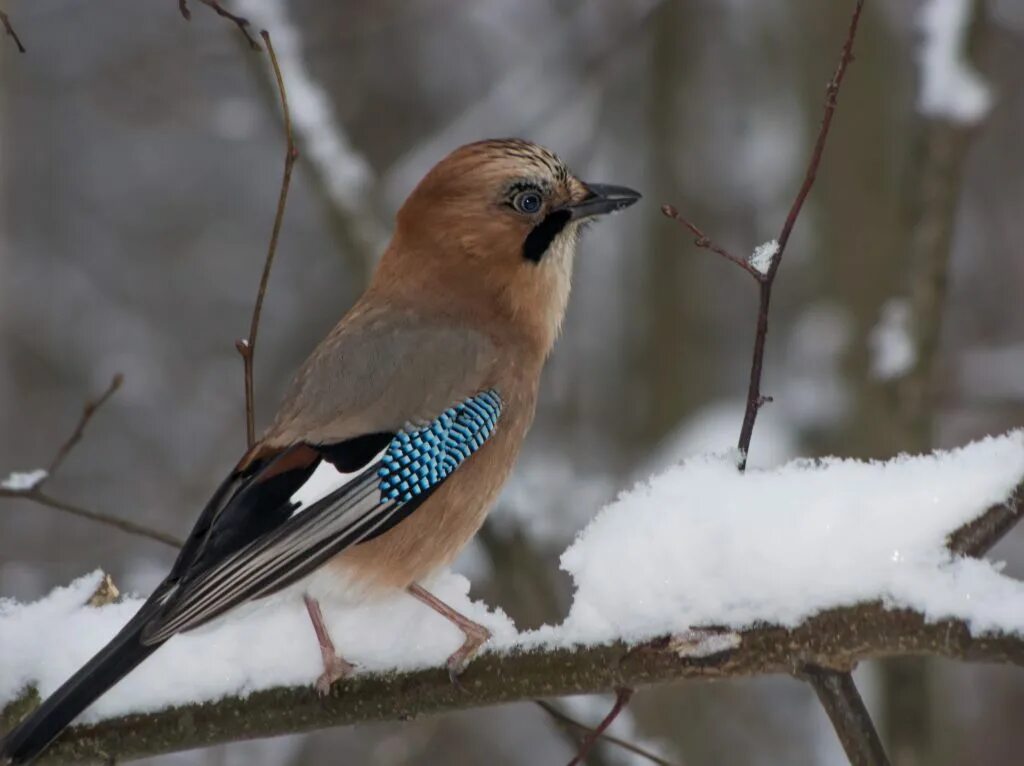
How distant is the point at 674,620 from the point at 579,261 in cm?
613

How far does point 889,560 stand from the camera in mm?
2400

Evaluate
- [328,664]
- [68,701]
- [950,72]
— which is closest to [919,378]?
[950,72]

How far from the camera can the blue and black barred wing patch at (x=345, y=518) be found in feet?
9.49

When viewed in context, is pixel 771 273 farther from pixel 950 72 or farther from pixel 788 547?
pixel 950 72

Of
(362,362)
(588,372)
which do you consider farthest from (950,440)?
(362,362)

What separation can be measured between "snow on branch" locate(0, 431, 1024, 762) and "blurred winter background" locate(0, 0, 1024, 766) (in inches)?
65.5

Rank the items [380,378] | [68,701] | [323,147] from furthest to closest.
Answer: [323,147], [380,378], [68,701]

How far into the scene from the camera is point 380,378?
3523 millimetres

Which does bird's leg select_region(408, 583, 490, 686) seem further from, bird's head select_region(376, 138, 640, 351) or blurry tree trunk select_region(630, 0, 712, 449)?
blurry tree trunk select_region(630, 0, 712, 449)

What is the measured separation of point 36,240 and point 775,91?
18.8 ft

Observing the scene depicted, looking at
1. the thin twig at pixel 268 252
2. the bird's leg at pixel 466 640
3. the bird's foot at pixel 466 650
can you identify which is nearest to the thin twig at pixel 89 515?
the thin twig at pixel 268 252

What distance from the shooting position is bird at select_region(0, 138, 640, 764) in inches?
114

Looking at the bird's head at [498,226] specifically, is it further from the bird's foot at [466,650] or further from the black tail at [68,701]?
the black tail at [68,701]

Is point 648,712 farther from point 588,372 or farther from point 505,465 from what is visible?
point 505,465
